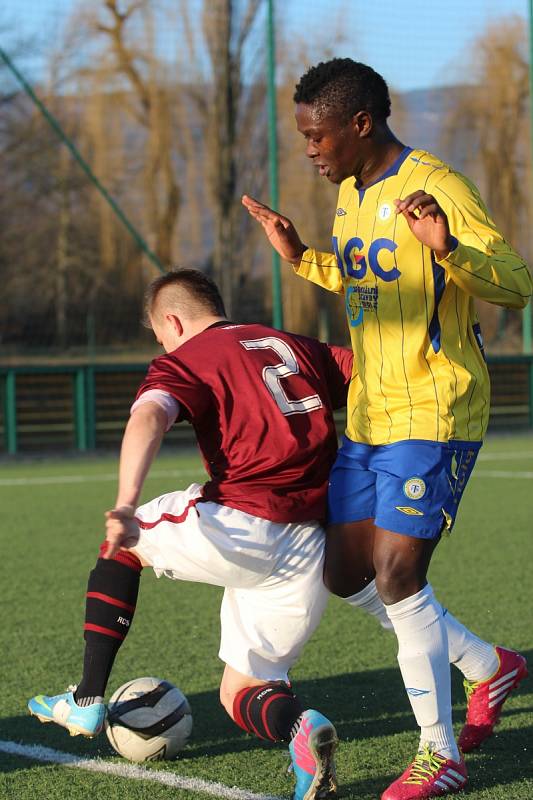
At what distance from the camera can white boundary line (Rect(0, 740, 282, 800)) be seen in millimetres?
3244

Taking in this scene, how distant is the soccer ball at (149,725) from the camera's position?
11.7 feet

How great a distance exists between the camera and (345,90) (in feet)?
11.0

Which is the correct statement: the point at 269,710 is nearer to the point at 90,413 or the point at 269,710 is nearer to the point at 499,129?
the point at 90,413

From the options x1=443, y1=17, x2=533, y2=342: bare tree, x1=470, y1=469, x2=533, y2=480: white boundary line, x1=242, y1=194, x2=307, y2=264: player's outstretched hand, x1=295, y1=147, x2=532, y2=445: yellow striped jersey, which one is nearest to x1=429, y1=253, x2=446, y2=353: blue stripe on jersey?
x1=295, y1=147, x2=532, y2=445: yellow striped jersey

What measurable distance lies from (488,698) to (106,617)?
1.21 m

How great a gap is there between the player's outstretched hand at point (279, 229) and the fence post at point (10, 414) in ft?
33.9

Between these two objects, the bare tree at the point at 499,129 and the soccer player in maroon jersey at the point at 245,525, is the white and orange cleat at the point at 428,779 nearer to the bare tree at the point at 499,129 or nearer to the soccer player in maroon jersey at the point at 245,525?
the soccer player in maroon jersey at the point at 245,525

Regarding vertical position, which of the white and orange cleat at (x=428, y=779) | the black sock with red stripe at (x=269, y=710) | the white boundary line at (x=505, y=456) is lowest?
the white boundary line at (x=505, y=456)

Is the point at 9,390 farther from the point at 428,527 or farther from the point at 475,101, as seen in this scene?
the point at 428,527

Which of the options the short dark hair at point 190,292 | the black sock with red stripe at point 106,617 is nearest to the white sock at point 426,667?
the black sock with red stripe at point 106,617

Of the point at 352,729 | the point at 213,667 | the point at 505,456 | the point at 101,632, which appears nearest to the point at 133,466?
the point at 101,632

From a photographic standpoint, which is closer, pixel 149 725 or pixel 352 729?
pixel 149 725

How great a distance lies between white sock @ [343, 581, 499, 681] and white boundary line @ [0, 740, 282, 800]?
657mm

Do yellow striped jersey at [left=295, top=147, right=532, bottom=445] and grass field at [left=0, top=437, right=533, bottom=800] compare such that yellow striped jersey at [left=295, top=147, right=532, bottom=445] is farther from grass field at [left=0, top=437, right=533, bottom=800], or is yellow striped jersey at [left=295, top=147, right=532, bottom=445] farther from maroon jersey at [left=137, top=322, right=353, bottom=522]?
grass field at [left=0, top=437, right=533, bottom=800]
